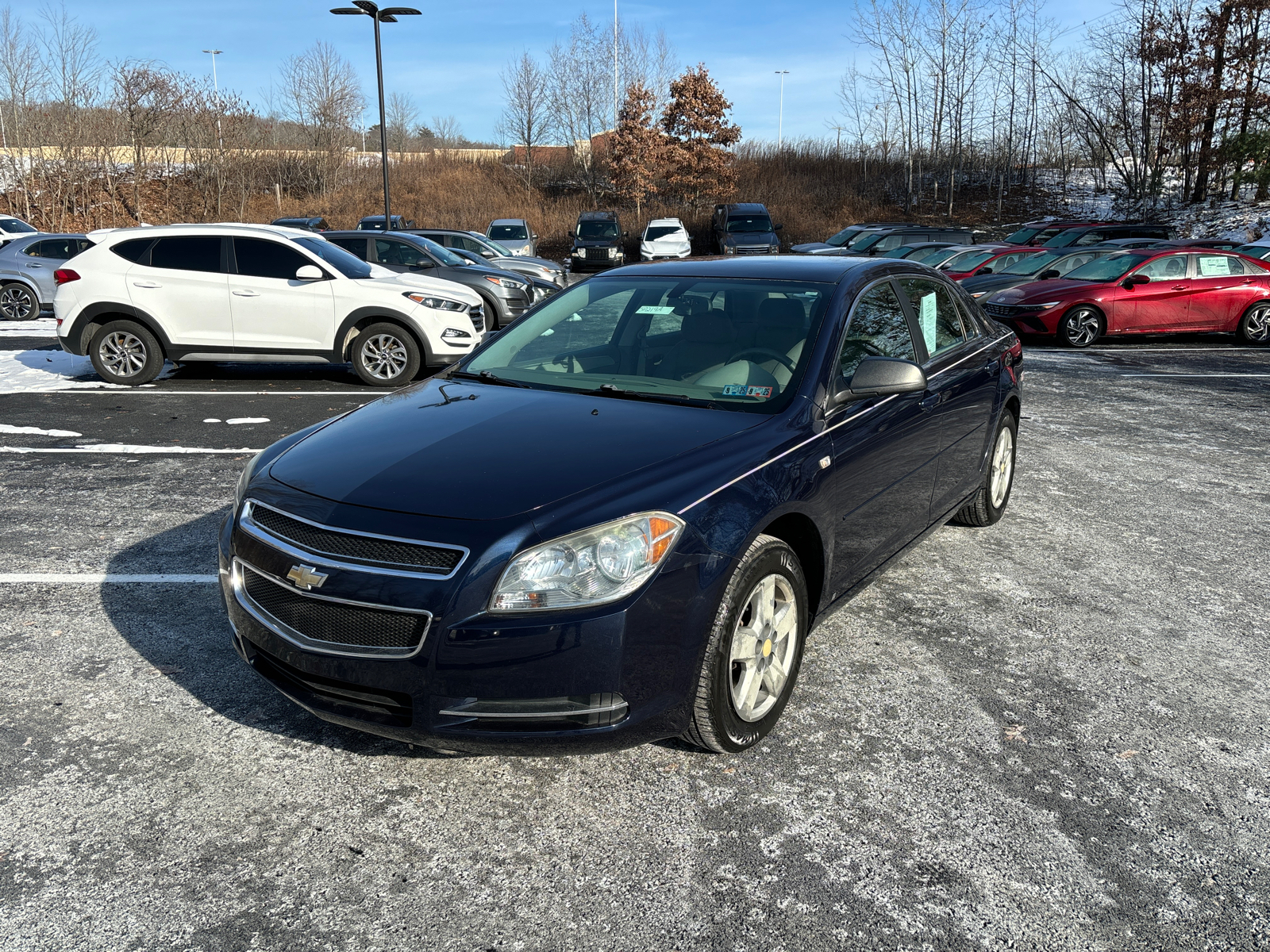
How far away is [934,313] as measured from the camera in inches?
195

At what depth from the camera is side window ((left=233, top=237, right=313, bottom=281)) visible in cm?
1059

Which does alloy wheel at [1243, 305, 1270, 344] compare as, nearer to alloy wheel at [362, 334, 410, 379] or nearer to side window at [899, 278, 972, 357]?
side window at [899, 278, 972, 357]

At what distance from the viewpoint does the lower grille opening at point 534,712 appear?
2.75 metres

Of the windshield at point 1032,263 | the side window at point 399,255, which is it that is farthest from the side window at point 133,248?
the windshield at point 1032,263

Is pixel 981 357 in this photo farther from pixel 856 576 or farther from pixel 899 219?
pixel 899 219

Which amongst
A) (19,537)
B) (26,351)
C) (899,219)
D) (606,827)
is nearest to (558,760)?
(606,827)

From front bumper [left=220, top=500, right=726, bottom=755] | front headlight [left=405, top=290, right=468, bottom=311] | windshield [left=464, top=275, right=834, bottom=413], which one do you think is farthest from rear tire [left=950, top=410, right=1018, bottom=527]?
front headlight [left=405, top=290, right=468, bottom=311]

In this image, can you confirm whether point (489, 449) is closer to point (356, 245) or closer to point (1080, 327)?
point (356, 245)

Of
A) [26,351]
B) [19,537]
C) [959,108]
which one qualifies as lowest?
[19,537]

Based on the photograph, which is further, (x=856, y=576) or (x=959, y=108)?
(x=959, y=108)

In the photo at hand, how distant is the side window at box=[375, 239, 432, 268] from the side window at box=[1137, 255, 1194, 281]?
448 inches

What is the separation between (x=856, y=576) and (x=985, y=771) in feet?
3.22

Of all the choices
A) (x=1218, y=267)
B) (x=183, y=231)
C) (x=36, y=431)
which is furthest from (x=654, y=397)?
(x=1218, y=267)

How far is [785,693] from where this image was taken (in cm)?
348
